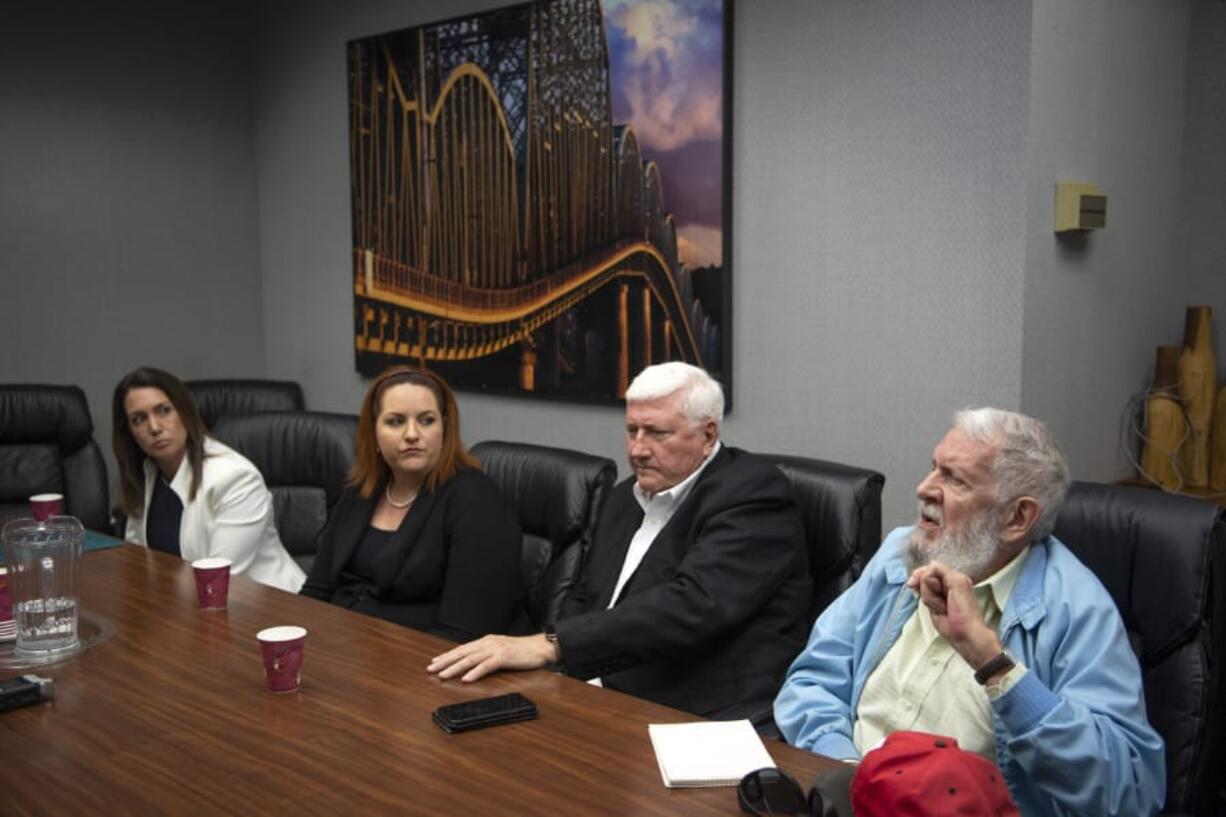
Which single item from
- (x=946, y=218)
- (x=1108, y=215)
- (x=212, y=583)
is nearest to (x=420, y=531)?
(x=212, y=583)

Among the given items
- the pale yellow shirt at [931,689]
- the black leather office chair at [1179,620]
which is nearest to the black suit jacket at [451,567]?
the pale yellow shirt at [931,689]

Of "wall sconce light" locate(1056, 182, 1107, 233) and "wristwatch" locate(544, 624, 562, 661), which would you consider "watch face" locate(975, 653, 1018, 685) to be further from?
"wall sconce light" locate(1056, 182, 1107, 233)

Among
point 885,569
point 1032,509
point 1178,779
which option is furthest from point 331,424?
point 1178,779

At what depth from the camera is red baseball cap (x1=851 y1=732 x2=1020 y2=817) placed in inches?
45.5

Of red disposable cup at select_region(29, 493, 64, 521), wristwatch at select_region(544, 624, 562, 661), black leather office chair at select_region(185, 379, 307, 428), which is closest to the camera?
wristwatch at select_region(544, 624, 562, 661)

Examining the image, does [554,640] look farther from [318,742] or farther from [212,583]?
[212,583]

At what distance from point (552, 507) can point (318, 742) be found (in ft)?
4.02

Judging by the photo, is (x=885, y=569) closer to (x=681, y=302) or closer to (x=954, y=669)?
(x=954, y=669)

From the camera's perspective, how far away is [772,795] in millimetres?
1342

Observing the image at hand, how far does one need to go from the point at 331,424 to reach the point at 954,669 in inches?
90.1

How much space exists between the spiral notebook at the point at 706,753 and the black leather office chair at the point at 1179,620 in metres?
0.70

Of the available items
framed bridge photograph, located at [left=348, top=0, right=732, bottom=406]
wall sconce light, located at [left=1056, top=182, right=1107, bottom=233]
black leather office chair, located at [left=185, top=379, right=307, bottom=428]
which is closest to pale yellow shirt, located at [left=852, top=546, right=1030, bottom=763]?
wall sconce light, located at [left=1056, top=182, right=1107, bottom=233]

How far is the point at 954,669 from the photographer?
178 centimetres

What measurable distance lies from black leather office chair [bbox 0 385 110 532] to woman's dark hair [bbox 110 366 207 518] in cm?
87
